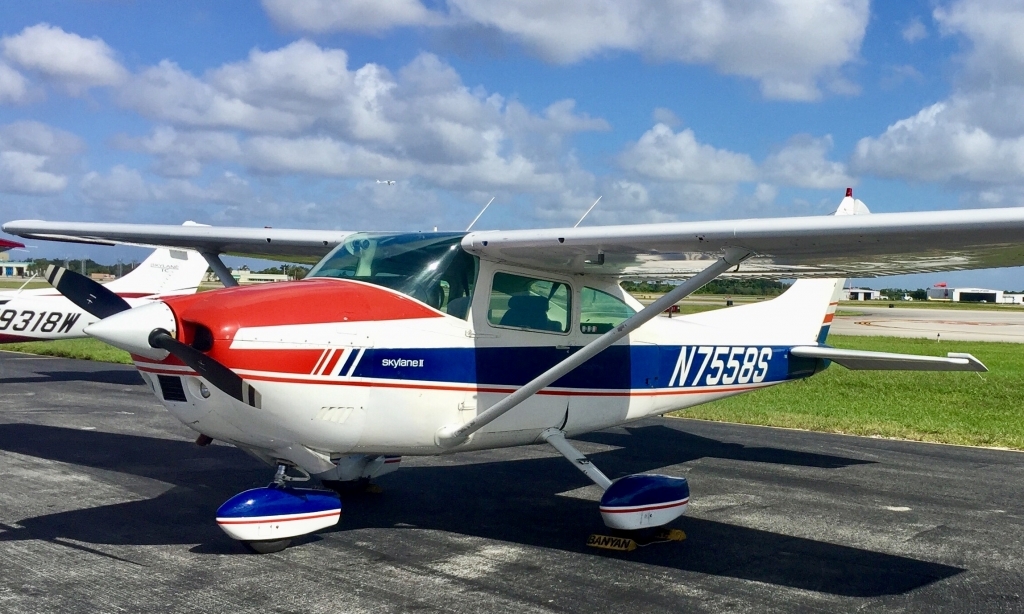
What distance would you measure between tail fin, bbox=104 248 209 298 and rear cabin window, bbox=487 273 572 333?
13.9m

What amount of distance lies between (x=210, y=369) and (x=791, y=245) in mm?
3637

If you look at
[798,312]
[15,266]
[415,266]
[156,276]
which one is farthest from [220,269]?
[15,266]

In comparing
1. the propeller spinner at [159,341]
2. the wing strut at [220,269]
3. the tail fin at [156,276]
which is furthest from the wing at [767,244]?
the tail fin at [156,276]

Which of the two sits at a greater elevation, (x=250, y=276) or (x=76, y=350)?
(x=250, y=276)

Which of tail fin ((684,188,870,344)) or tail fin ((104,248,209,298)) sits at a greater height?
tail fin ((104,248,209,298))

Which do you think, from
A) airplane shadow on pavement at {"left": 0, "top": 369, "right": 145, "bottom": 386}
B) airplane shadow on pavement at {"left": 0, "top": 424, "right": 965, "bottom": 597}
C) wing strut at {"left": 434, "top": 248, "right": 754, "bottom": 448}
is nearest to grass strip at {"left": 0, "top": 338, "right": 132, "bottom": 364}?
airplane shadow on pavement at {"left": 0, "top": 369, "right": 145, "bottom": 386}

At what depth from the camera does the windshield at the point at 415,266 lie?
20.5 feet

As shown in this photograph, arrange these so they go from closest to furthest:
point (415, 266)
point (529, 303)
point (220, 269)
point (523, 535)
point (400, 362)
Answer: point (400, 362), point (415, 266), point (523, 535), point (529, 303), point (220, 269)

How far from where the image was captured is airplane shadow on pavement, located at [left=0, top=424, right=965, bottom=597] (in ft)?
19.2

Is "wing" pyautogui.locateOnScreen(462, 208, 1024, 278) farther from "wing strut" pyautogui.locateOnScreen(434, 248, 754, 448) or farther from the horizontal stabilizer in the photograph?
the horizontal stabilizer

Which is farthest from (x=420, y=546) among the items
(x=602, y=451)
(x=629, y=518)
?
(x=602, y=451)

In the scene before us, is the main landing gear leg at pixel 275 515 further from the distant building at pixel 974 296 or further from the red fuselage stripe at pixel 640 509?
the distant building at pixel 974 296

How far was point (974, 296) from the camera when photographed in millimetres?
156250

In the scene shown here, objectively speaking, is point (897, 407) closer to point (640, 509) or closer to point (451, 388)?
point (640, 509)
